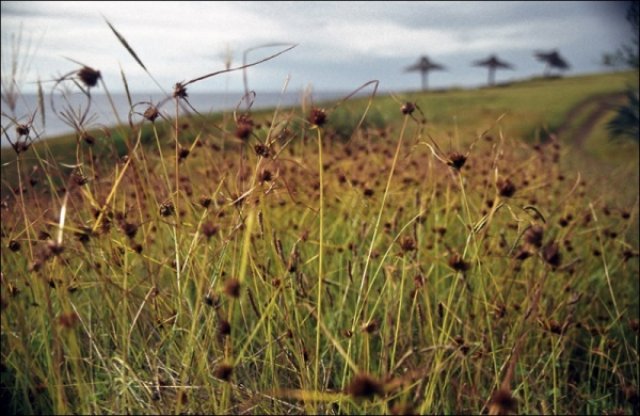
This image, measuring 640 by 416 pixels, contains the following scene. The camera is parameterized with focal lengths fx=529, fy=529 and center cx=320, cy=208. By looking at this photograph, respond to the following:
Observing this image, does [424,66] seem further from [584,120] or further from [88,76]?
[88,76]

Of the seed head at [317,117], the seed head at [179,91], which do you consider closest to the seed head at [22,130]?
the seed head at [179,91]

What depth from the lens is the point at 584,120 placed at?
1648cm

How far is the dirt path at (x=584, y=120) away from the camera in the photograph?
13.9 meters

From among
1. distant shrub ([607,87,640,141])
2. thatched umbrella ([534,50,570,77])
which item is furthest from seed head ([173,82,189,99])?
thatched umbrella ([534,50,570,77])

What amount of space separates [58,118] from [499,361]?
1613 mm

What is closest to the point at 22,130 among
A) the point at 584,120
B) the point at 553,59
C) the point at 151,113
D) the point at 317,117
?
the point at 151,113

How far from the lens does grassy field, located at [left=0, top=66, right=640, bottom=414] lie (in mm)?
1021

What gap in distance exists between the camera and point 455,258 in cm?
100

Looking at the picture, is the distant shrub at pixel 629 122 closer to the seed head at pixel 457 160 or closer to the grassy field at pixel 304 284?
the grassy field at pixel 304 284

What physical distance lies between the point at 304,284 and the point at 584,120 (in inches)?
677

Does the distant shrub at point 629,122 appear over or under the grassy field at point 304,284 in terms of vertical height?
over

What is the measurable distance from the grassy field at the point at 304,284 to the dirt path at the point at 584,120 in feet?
34.3

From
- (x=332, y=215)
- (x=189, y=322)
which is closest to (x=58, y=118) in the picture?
(x=189, y=322)

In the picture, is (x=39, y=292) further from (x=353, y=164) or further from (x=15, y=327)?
(x=353, y=164)
